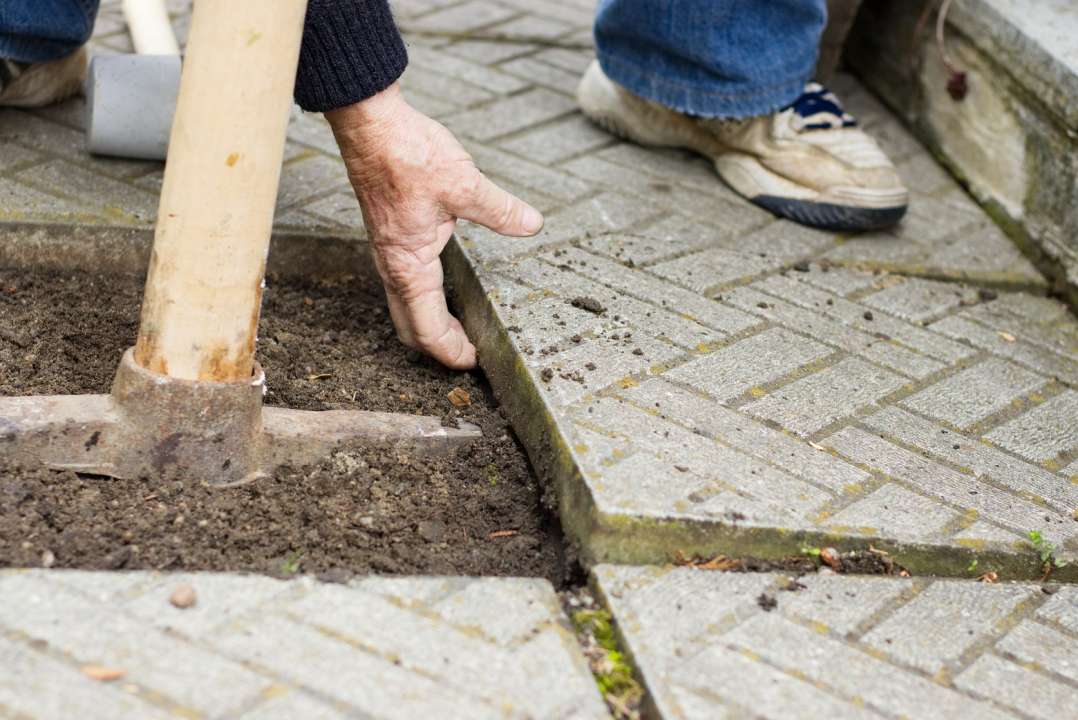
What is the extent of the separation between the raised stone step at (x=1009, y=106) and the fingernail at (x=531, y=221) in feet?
4.67

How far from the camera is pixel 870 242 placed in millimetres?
3152

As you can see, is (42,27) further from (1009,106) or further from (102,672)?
(1009,106)

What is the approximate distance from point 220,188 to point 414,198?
52 centimetres

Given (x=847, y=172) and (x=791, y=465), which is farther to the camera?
(x=847, y=172)

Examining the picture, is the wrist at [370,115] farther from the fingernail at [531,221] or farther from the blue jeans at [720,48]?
the blue jeans at [720,48]

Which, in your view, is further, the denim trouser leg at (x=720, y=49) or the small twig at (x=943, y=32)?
the small twig at (x=943, y=32)

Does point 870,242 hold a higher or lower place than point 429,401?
higher

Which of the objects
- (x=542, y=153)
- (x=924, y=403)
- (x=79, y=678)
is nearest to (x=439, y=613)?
(x=79, y=678)

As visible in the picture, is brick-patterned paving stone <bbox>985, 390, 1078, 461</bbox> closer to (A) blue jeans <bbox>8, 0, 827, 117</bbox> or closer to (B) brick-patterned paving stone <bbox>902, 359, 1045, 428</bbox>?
(B) brick-patterned paving stone <bbox>902, 359, 1045, 428</bbox>

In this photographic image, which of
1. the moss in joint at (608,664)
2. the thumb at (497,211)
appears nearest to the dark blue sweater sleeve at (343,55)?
the thumb at (497,211)

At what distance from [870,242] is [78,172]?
6.34 ft

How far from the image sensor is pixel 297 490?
2.02 m

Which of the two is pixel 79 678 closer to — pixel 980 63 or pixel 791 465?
pixel 791 465

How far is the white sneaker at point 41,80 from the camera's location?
2992 millimetres
